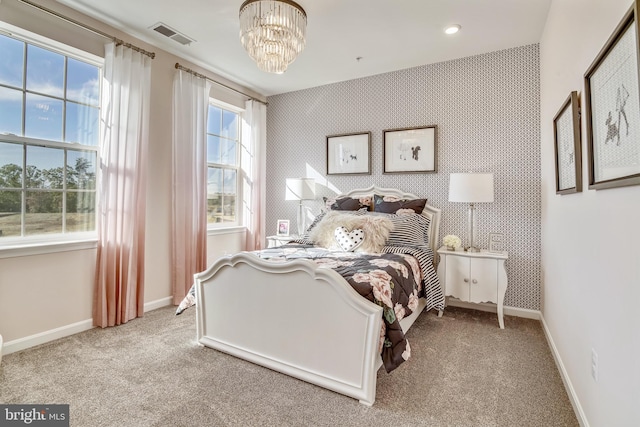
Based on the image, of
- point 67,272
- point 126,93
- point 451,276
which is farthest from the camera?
point 451,276

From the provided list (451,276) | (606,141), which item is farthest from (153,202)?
(606,141)

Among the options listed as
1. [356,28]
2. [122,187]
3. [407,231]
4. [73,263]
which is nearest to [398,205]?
[407,231]

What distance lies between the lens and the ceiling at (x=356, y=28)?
8.33ft

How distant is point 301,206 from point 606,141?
3337mm

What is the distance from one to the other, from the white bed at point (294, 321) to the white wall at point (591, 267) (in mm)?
962

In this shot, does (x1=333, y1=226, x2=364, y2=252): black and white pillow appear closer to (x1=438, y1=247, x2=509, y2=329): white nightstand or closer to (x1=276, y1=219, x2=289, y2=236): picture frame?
(x1=438, y1=247, x2=509, y2=329): white nightstand

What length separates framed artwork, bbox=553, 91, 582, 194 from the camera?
5.81 ft

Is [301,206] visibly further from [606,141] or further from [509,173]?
[606,141]

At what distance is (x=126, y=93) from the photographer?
2883 mm

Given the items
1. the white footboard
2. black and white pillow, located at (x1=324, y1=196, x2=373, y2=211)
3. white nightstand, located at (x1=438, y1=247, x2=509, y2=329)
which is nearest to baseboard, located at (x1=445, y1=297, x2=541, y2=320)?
white nightstand, located at (x1=438, y1=247, x2=509, y2=329)

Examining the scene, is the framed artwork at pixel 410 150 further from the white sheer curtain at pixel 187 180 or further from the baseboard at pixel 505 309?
the white sheer curtain at pixel 187 180

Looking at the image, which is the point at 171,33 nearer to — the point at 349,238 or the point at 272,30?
the point at 272,30

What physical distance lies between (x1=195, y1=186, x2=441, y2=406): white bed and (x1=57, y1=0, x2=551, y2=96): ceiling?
80.9 inches

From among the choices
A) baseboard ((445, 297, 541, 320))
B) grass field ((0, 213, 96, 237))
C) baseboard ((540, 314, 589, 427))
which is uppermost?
grass field ((0, 213, 96, 237))
